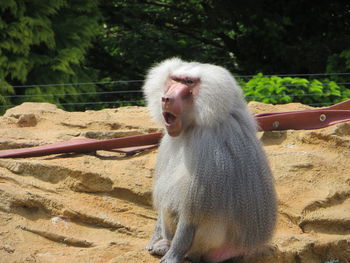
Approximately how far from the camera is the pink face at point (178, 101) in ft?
12.1

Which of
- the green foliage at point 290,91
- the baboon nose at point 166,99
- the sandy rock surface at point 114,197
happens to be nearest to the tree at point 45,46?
the green foliage at point 290,91

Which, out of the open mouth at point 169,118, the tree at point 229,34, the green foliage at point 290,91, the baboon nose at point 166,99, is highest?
the baboon nose at point 166,99

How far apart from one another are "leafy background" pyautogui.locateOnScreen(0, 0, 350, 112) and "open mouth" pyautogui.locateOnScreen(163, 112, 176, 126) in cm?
387

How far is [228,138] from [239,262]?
0.76 metres

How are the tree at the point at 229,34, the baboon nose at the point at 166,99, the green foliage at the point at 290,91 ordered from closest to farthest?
1. the baboon nose at the point at 166,99
2. the green foliage at the point at 290,91
3. the tree at the point at 229,34

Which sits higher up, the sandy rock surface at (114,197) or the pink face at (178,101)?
the pink face at (178,101)

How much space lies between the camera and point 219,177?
355 cm

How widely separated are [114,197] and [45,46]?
4563mm

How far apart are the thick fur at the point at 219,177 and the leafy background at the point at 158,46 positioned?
3.82 meters

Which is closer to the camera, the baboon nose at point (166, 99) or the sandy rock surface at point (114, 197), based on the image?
the baboon nose at point (166, 99)

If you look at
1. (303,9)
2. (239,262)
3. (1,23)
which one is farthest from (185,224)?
(303,9)

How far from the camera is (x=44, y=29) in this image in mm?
8180

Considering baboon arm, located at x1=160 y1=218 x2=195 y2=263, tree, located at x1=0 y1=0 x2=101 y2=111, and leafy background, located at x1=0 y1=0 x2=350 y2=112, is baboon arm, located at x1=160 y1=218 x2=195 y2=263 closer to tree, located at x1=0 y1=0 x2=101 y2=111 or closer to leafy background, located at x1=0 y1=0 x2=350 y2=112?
leafy background, located at x1=0 y1=0 x2=350 y2=112

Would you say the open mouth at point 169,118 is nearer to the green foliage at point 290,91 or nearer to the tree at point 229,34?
the green foliage at point 290,91
